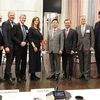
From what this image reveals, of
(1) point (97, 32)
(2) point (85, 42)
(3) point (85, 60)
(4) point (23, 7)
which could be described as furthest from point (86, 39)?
(4) point (23, 7)

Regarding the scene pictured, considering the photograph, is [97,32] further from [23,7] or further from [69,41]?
[23,7]

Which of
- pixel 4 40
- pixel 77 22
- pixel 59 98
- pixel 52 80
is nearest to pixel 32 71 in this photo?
pixel 52 80

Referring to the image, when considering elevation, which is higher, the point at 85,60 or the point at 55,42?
the point at 55,42

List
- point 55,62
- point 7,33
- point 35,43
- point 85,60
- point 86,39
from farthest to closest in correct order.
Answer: point 55,62
point 85,60
point 86,39
point 35,43
point 7,33

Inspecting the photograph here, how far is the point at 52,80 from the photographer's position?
4.62 m

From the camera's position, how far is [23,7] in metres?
7.09

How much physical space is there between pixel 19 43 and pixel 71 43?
1098 mm

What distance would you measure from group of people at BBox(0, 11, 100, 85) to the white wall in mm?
2727

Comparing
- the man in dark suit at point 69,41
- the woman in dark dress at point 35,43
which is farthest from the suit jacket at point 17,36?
the man in dark suit at point 69,41

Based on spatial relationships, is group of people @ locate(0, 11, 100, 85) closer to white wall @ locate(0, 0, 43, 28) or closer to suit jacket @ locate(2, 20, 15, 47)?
suit jacket @ locate(2, 20, 15, 47)

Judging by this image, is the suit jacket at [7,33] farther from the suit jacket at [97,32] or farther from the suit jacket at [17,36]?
the suit jacket at [97,32]

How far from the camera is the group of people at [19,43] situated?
164 inches

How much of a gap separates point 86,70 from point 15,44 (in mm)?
1604

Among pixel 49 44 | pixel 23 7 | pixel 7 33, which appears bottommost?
pixel 49 44
